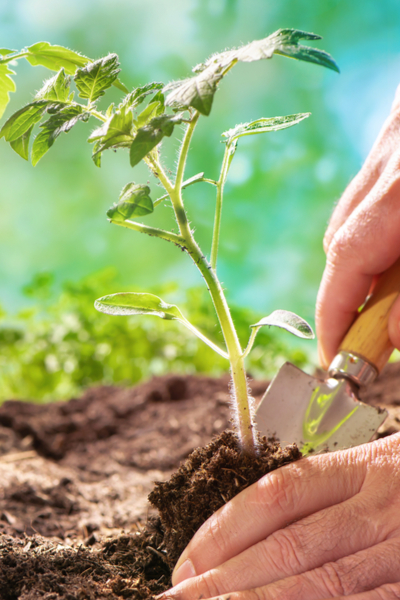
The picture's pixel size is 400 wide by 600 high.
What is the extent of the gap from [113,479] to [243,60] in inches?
58.5

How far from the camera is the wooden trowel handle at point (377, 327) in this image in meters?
1.27

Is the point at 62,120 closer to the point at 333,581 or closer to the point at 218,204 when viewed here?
the point at 218,204

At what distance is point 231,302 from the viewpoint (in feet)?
10.2

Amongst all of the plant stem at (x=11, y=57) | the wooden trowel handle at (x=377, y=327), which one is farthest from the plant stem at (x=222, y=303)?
the wooden trowel handle at (x=377, y=327)

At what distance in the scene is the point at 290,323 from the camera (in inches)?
31.0

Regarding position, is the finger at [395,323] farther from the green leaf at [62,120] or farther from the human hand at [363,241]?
the green leaf at [62,120]

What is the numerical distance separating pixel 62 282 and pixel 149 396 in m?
1.02

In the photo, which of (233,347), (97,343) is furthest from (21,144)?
(97,343)

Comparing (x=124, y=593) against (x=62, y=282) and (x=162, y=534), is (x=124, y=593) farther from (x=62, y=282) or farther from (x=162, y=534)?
(x=62, y=282)

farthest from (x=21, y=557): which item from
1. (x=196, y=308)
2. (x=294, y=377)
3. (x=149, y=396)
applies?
(x=196, y=308)

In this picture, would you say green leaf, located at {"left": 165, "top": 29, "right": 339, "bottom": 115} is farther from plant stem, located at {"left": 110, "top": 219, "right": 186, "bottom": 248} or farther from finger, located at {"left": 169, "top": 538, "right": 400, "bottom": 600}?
finger, located at {"left": 169, "top": 538, "right": 400, "bottom": 600}

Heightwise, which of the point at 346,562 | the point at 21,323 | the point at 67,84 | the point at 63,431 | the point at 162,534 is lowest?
the point at 346,562

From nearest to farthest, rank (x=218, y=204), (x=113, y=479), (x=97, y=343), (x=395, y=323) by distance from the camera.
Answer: (x=218, y=204), (x=395, y=323), (x=113, y=479), (x=97, y=343)

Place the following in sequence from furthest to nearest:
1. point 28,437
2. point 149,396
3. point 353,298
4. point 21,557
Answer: point 149,396 → point 28,437 → point 353,298 → point 21,557
